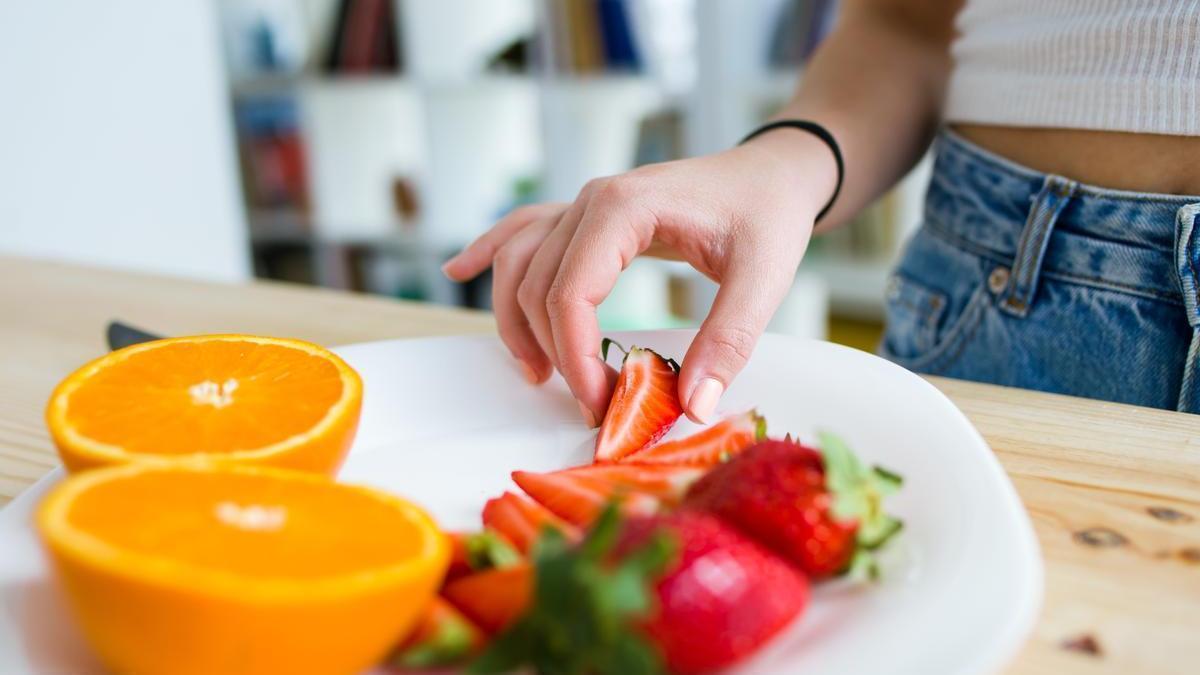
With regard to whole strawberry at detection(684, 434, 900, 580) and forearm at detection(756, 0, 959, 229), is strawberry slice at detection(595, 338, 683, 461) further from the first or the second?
forearm at detection(756, 0, 959, 229)

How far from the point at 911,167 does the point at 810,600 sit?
0.73 meters

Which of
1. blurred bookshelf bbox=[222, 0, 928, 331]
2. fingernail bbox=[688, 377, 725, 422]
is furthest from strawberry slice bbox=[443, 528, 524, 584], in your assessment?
blurred bookshelf bbox=[222, 0, 928, 331]

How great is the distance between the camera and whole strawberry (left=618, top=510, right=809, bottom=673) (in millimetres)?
370

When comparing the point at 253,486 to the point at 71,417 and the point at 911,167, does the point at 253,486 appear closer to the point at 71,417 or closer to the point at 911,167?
the point at 71,417

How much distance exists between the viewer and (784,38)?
225 centimetres

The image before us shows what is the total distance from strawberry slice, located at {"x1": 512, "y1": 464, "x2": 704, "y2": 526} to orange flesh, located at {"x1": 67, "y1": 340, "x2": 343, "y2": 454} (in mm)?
130

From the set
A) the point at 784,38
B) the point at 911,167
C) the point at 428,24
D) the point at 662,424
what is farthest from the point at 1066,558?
the point at 428,24

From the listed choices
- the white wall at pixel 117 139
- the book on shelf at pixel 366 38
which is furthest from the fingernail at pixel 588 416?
the book on shelf at pixel 366 38

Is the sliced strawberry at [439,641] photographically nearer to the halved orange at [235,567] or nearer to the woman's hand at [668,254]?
the halved orange at [235,567]

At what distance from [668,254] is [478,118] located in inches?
88.7

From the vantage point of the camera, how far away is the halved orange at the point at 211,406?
18.8 inches

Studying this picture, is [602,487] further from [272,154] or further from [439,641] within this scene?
[272,154]

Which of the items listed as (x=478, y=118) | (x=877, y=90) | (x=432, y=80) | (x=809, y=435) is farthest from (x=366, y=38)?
(x=809, y=435)

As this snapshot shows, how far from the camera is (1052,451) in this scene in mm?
602
